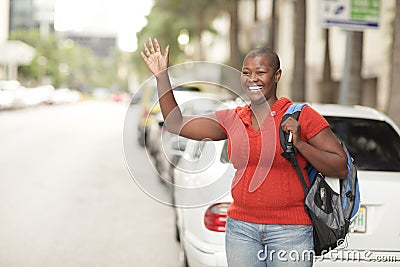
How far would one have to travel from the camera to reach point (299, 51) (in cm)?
2103

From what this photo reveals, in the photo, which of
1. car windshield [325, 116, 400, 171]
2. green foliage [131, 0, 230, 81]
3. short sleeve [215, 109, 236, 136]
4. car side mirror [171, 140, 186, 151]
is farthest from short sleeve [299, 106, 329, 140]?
green foliage [131, 0, 230, 81]

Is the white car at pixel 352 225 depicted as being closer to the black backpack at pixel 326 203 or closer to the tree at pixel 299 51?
the black backpack at pixel 326 203

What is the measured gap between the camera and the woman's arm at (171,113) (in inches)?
131

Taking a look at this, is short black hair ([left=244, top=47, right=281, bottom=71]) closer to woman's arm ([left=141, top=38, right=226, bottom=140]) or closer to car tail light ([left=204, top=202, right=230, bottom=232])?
woman's arm ([left=141, top=38, right=226, bottom=140])

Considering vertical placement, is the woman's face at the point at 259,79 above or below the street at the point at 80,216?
above

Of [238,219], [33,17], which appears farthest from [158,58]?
[33,17]

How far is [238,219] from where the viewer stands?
10.7 feet

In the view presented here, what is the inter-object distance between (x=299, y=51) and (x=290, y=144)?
60.1ft

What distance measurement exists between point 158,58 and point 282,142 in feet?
2.40

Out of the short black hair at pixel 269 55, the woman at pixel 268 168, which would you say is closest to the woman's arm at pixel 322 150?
the woman at pixel 268 168

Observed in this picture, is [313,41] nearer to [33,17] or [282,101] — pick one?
[282,101]

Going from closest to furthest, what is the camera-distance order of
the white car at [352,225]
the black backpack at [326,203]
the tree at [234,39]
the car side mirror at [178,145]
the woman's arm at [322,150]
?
the woman's arm at [322,150] < the black backpack at [326,203] < the white car at [352,225] < the car side mirror at [178,145] < the tree at [234,39]

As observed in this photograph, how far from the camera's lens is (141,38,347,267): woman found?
312cm

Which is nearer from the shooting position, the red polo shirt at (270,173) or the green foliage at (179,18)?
the red polo shirt at (270,173)
